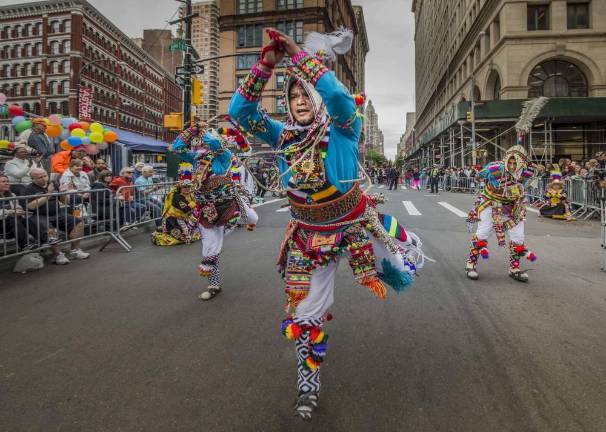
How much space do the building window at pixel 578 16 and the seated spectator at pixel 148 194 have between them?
32.8 metres

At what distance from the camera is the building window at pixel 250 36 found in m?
54.5

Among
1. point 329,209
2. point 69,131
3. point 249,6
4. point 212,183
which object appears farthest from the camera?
point 249,6

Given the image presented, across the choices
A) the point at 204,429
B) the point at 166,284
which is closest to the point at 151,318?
the point at 166,284

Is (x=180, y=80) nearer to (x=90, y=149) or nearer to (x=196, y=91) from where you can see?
(x=196, y=91)

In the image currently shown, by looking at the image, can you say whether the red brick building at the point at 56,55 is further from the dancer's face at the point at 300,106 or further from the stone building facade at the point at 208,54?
the dancer's face at the point at 300,106

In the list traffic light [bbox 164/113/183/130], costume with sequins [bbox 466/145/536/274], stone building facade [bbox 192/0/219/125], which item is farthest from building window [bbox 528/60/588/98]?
stone building facade [bbox 192/0/219/125]

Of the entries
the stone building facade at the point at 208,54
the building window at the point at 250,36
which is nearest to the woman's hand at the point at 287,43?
the building window at the point at 250,36

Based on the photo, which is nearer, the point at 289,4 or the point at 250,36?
the point at 289,4

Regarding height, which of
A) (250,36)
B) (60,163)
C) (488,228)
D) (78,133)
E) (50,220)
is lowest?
(488,228)

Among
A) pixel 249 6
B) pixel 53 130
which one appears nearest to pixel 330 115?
pixel 53 130

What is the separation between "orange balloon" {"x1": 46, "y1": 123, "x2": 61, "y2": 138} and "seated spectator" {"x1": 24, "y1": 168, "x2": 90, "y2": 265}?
5494 millimetres

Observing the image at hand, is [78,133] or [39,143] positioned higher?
[78,133]

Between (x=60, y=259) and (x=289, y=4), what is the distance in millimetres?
56419

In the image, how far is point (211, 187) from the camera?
488 centimetres
